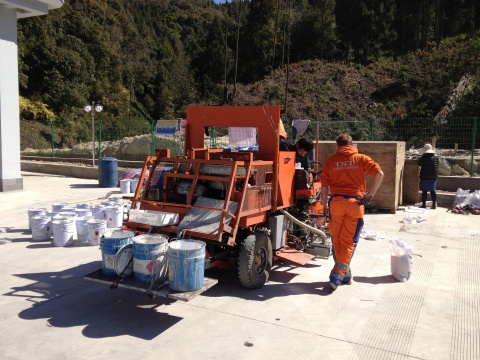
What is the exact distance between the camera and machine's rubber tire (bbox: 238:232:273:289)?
5.27 metres

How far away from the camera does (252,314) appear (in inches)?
189

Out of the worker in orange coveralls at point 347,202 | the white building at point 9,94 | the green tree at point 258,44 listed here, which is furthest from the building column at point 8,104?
the green tree at point 258,44

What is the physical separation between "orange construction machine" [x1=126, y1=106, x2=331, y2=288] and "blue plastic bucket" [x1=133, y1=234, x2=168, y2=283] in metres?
0.49

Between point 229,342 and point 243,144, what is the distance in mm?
3661

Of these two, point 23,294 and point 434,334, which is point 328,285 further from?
point 23,294

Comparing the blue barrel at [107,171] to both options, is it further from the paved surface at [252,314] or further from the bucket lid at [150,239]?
the bucket lid at [150,239]

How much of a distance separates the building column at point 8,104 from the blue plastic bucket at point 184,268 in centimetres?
1059

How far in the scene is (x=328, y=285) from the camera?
18.5 ft

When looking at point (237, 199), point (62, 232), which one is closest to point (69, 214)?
point (62, 232)

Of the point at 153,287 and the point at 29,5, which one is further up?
the point at 29,5

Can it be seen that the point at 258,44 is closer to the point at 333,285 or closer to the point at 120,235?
the point at 333,285

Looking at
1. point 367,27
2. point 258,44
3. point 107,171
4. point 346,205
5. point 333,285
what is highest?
point 367,27

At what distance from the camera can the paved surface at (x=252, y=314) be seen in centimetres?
404

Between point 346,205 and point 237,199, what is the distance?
1.33m
